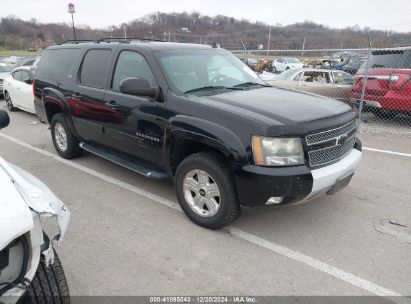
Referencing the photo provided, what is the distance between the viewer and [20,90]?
9.82 meters

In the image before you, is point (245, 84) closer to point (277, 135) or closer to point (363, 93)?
point (277, 135)

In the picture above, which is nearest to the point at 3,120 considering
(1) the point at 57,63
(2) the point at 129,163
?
(2) the point at 129,163

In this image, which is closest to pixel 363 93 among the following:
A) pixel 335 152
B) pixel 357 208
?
pixel 357 208

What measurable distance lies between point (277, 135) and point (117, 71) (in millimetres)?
2424

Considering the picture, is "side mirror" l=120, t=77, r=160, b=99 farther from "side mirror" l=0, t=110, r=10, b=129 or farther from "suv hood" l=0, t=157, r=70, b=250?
"suv hood" l=0, t=157, r=70, b=250

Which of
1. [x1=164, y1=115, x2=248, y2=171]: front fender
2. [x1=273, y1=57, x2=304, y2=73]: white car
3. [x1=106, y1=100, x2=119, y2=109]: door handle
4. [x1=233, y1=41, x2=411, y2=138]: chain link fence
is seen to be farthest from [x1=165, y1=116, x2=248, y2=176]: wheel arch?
[x1=273, y1=57, x2=304, y2=73]: white car

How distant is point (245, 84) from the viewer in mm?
4422

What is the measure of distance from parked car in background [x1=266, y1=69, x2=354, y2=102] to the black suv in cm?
461

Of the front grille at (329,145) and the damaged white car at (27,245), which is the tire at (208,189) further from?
the damaged white car at (27,245)

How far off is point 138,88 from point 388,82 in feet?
19.1

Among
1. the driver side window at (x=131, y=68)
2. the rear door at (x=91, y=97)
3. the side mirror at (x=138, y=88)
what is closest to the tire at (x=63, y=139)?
the rear door at (x=91, y=97)

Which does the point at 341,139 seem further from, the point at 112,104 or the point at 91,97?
the point at 91,97

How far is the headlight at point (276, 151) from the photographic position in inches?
121

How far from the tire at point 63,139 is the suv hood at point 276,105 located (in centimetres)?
289
